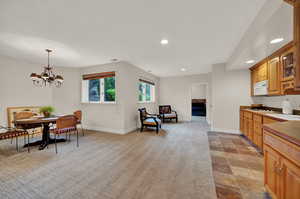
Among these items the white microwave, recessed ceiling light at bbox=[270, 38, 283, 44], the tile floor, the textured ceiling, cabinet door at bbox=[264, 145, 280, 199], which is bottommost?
the tile floor

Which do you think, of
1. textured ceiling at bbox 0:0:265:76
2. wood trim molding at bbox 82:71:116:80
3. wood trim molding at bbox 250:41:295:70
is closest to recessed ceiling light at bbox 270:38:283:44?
wood trim molding at bbox 250:41:295:70

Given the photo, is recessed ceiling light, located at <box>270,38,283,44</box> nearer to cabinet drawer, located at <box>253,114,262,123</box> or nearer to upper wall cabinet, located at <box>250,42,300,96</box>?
upper wall cabinet, located at <box>250,42,300,96</box>

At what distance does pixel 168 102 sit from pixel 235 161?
472 centimetres

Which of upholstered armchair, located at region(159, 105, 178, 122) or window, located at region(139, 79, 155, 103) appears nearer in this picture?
window, located at region(139, 79, 155, 103)

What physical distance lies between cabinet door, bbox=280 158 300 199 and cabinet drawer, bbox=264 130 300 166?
0.06m

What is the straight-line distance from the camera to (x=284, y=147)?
42.4 inches

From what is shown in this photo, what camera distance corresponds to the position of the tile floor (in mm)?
1526

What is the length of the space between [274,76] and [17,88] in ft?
22.5

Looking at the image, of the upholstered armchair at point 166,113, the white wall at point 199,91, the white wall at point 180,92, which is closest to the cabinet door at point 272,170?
the upholstered armchair at point 166,113

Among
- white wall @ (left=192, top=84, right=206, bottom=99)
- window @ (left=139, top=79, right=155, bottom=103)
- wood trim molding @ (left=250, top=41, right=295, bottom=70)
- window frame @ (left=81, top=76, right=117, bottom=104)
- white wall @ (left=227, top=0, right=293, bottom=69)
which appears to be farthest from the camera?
white wall @ (left=192, top=84, right=206, bottom=99)

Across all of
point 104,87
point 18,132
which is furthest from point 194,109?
point 18,132

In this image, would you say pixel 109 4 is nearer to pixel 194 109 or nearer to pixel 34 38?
pixel 34 38

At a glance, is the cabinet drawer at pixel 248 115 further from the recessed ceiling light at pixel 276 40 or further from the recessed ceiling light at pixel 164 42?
the recessed ceiling light at pixel 164 42

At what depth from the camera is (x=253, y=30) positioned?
1.97 meters
